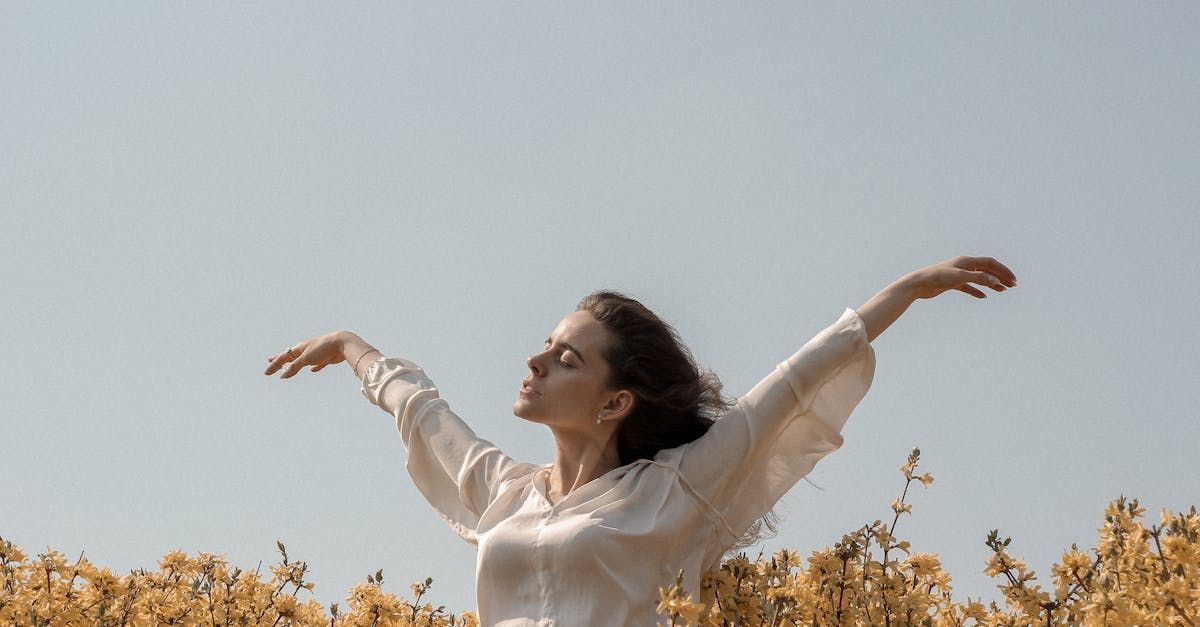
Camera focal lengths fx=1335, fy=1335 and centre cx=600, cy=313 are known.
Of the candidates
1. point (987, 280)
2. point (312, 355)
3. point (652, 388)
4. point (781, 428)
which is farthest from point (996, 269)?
point (312, 355)

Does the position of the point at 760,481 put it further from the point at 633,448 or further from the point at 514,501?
the point at 514,501

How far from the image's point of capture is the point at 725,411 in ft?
10.7

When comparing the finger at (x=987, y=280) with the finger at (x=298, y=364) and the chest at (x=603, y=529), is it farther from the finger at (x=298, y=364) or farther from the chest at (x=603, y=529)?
the finger at (x=298, y=364)

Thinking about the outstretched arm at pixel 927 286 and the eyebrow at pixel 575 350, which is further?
the eyebrow at pixel 575 350

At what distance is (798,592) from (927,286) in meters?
0.74

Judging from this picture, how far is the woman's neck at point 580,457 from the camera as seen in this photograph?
3.15 m

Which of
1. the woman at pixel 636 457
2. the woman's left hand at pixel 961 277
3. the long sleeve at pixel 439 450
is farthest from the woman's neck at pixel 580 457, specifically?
the woman's left hand at pixel 961 277

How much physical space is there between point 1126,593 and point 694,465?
0.94 meters

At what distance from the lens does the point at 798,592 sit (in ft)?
9.62

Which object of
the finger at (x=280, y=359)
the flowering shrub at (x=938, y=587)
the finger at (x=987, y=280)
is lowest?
the flowering shrub at (x=938, y=587)

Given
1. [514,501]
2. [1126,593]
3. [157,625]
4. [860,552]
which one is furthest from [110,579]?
[1126,593]

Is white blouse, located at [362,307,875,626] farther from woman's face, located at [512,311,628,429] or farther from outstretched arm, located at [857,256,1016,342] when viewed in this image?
woman's face, located at [512,311,628,429]

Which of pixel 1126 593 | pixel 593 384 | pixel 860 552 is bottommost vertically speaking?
pixel 1126 593

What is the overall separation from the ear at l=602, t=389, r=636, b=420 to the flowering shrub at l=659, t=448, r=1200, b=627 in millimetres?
427
